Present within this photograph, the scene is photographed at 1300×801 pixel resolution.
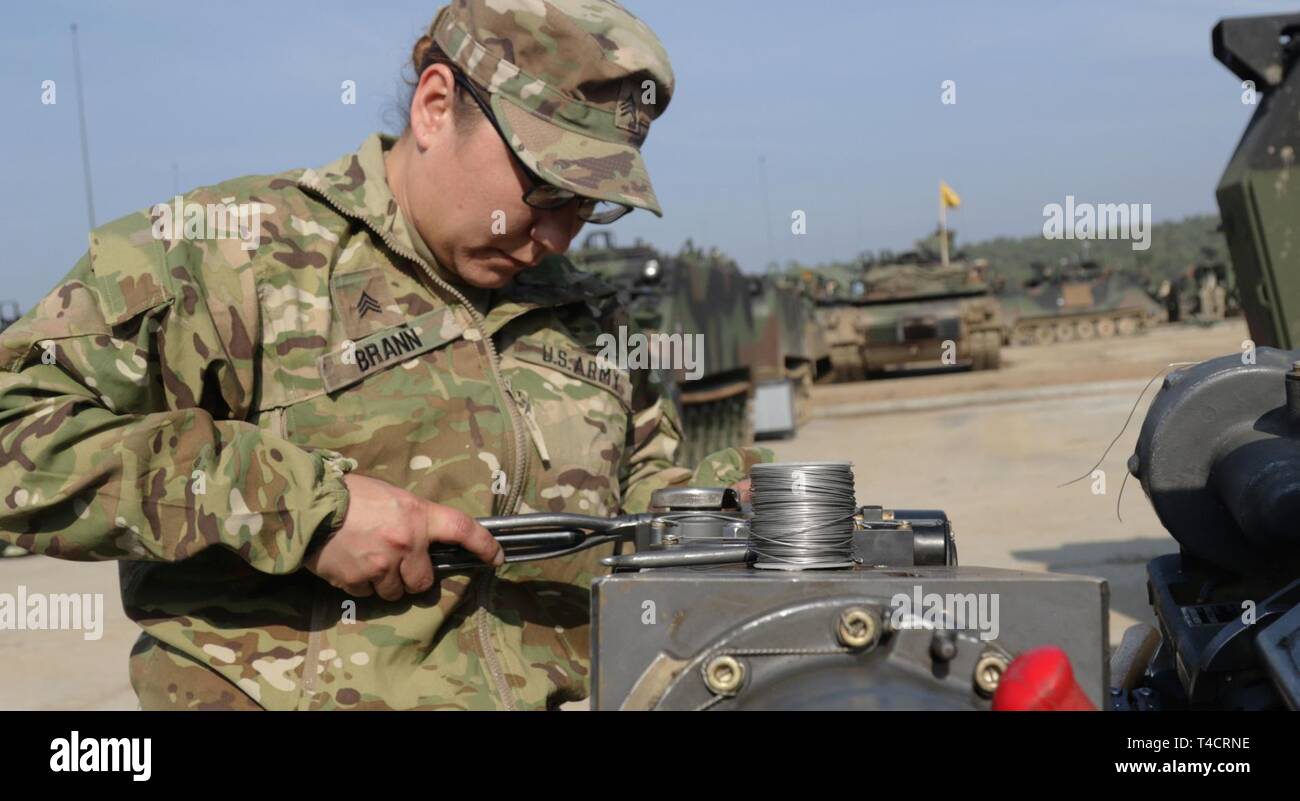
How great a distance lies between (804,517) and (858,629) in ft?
0.84

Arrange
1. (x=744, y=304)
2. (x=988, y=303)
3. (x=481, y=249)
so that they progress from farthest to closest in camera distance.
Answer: (x=988, y=303), (x=744, y=304), (x=481, y=249)

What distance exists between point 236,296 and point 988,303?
78.2 ft

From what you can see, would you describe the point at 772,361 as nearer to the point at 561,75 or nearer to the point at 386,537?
the point at 561,75

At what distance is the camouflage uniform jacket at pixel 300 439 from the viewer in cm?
201

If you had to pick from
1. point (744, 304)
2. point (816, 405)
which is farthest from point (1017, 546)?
point (816, 405)

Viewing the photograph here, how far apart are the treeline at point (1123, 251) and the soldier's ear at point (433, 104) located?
32.4 m

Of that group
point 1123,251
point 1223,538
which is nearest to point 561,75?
point 1223,538

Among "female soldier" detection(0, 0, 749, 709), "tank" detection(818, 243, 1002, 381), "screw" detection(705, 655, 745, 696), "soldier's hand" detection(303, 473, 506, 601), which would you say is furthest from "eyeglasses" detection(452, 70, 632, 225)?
"tank" detection(818, 243, 1002, 381)

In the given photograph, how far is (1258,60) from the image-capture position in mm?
3797

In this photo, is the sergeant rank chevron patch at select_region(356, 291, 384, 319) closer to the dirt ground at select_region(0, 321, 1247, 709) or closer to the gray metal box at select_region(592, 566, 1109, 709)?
the gray metal box at select_region(592, 566, 1109, 709)

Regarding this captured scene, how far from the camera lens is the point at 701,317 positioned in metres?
13.6

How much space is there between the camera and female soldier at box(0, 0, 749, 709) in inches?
79.5
